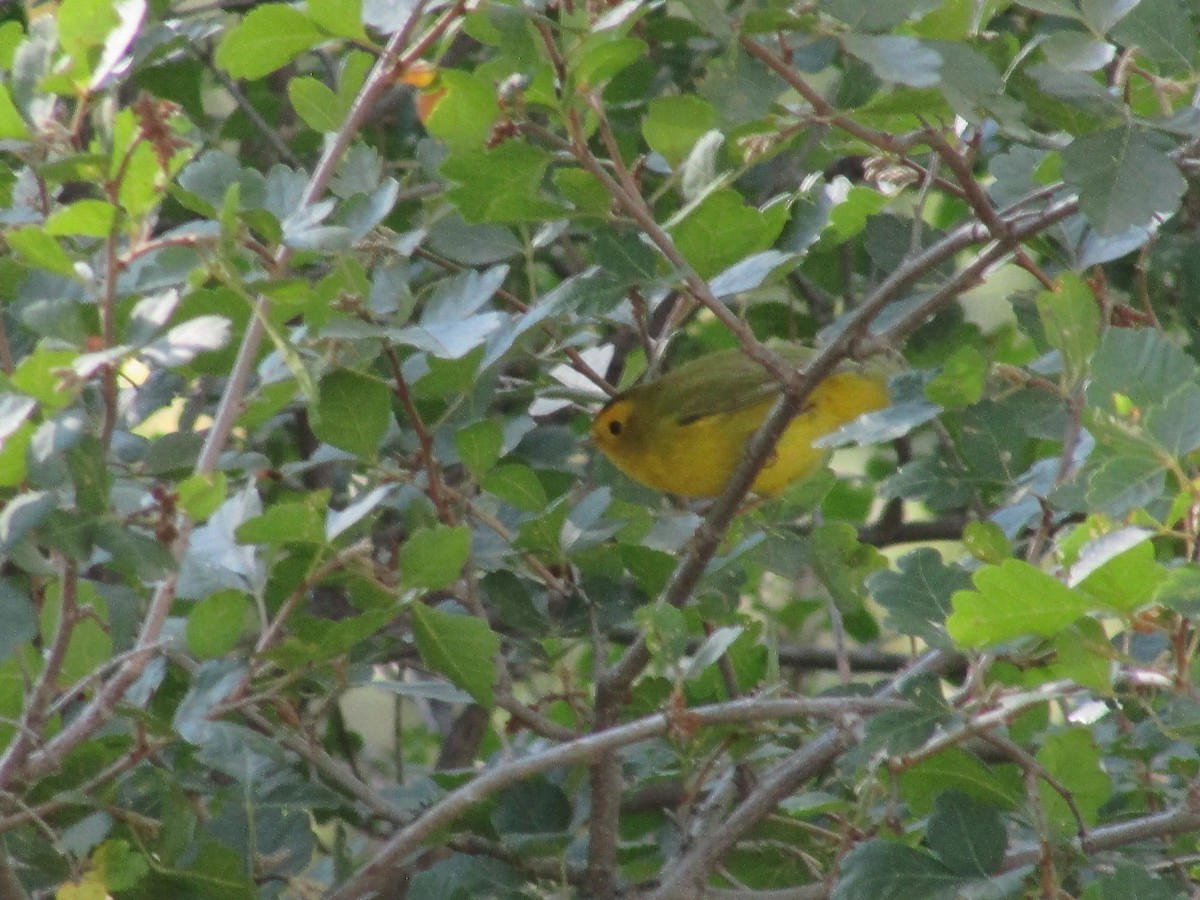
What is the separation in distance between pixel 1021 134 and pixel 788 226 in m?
0.63

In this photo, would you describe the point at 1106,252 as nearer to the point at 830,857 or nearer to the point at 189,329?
the point at 830,857

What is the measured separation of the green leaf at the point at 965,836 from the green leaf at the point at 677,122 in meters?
0.95

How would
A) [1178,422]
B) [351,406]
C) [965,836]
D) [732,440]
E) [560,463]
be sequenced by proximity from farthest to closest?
[732,440] → [560,463] → [351,406] → [965,836] → [1178,422]

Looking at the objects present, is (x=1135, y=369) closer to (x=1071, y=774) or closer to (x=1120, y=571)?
(x=1120, y=571)

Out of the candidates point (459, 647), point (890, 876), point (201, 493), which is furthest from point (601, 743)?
point (201, 493)

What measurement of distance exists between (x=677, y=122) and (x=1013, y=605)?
898 millimetres

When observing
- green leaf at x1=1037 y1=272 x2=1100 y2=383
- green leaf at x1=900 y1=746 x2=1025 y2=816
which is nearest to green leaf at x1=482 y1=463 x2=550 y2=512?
green leaf at x1=900 y1=746 x2=1025 y2=816

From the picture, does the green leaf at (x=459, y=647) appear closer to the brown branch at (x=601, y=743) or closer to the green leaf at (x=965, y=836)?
the brown branch at (x=601, y=743)

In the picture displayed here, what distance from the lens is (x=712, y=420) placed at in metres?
3.72

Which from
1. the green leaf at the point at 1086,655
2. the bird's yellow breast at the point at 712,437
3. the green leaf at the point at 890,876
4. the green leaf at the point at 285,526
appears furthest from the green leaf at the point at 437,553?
the bird's yellow breast at the point at 712,437

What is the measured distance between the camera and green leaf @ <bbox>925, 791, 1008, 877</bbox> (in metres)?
1.87

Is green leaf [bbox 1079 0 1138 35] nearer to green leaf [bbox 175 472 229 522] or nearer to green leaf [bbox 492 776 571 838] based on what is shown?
green leaf [bbox 175 472 229 522]

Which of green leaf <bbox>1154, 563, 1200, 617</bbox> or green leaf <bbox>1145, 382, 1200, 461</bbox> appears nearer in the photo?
green leaf <bbox>1154, 563, 1200, 617</bbox>

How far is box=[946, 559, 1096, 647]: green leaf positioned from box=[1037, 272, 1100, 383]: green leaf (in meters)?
0.52
